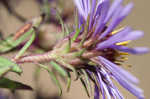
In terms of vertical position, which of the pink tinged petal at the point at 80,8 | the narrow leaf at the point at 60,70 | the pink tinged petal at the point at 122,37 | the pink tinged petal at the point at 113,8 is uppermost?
the pink tinged petal at the point at 80,8

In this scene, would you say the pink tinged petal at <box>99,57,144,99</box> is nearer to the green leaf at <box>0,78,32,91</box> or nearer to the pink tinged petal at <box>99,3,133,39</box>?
the pink tinged petal at <box>99,3,133,39</box>

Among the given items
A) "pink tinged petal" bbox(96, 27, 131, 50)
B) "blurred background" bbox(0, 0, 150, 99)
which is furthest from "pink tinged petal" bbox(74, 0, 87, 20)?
"blurred background" bbox(0, 0, 150, 99)

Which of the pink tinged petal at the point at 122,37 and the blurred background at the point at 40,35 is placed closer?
the pink tinged petal at the point at 122,37

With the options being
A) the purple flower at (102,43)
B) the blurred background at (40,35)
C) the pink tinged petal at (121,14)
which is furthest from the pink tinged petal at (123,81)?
the blurred background at (40,35)

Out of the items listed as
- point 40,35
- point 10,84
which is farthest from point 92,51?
point 40,35

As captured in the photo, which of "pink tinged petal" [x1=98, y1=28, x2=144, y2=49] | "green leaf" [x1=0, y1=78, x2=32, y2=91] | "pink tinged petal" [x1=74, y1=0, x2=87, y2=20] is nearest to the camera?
"pink tinged petal" [x1=98, y1=28, x2=144, y2=49]

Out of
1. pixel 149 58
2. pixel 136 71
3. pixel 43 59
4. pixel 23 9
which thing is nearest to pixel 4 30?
pixel 23 9

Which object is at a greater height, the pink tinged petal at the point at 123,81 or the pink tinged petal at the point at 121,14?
the pink tinged petal at the point at 121,14

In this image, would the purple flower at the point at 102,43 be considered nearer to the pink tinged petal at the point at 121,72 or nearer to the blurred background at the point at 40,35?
the pink tinged petal at the point at 121,72

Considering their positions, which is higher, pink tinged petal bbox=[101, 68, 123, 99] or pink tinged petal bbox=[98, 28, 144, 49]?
pink tinged petal bbox=[98, 28, 144, 49]

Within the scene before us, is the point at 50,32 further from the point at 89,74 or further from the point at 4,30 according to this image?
the point at 89,74
